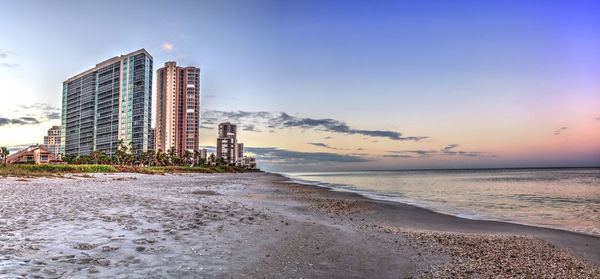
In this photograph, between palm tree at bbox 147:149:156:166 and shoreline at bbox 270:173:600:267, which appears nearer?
shoreline at bbox 270:173:600:267

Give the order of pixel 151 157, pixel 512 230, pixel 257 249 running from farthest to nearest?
1. pixel 151 157
2. pixel 512 230
3. pixel 257 249

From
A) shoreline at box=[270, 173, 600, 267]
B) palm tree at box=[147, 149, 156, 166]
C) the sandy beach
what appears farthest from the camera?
palm tree at box=[147, 149, 156, 166]

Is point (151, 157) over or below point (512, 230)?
over

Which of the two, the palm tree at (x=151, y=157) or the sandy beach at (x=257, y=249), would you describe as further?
the palm tree at (x=151, y=157)

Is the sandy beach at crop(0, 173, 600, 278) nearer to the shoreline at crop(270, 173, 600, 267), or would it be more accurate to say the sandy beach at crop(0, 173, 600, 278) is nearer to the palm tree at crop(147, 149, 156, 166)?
the shoreline at crop(270, 173, 600, 267)

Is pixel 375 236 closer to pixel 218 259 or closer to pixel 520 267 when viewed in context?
pixel 520 267

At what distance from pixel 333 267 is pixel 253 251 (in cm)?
242

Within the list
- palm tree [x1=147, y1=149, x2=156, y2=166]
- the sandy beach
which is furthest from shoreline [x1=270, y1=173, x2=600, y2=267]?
palm tree [x1=147, y1=149, x2=156, y2=166]

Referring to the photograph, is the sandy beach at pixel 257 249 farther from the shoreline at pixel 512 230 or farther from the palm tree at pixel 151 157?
the palm tree at pixel 151 157

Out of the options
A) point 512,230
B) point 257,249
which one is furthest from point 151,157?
point 512,230

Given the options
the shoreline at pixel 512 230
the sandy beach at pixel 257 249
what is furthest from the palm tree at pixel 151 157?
the shoreline at pixel 512 230

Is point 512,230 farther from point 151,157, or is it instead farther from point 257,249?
point 151,157

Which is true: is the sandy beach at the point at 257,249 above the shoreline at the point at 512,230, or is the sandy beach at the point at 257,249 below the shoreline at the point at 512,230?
above

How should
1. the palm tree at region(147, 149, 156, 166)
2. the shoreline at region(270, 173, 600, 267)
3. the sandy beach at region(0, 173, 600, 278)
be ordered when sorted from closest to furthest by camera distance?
the sandy beach at region(0, 173, 600, 278), the shoreline at region(270, 173, 600, 267), the palm tree at region(147, 149, 156, 166)
